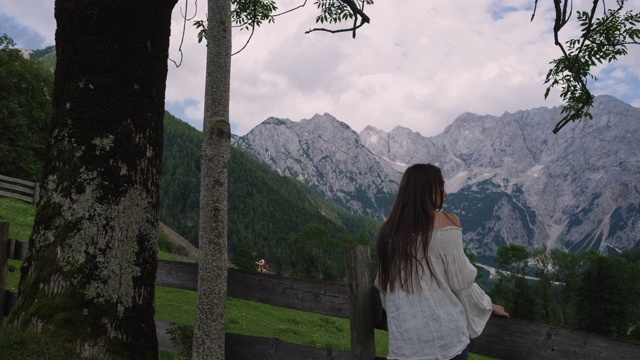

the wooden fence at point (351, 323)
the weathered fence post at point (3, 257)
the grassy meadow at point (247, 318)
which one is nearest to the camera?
the wooden fence at point (351, 323)

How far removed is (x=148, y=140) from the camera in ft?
17.4

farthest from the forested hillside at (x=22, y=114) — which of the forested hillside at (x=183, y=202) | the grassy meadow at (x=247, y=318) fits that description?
the grassy meadow at (x=247, y=318)

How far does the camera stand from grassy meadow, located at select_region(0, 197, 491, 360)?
2006 cm

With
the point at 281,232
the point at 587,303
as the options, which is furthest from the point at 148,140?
the point at 281,232

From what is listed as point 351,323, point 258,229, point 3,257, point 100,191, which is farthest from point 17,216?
point 258,229

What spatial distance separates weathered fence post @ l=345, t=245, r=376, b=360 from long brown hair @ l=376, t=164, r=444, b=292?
415 mm

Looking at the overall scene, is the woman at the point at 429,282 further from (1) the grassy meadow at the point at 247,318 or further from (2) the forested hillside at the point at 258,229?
(2) the forested hillside at the point at 258,229

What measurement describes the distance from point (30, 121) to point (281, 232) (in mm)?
146084

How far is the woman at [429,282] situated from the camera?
3.97 meters

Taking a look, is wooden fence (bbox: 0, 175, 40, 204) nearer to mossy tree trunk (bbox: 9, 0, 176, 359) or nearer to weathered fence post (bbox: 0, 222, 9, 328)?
weathered fence post (bbox: 0, 222, 9, 328)

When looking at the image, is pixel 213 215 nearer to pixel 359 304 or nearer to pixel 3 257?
pixel 359 304

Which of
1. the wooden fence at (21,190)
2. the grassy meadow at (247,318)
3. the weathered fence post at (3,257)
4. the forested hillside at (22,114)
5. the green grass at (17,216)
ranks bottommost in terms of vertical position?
the grassy meadow at (247,318)

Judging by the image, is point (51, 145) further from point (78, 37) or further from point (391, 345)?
point (391, 345)

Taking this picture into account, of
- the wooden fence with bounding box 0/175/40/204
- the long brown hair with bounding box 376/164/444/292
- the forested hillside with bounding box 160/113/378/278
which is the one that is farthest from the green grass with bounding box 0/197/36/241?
the forested hillside with bounding box 160/113/378/278
